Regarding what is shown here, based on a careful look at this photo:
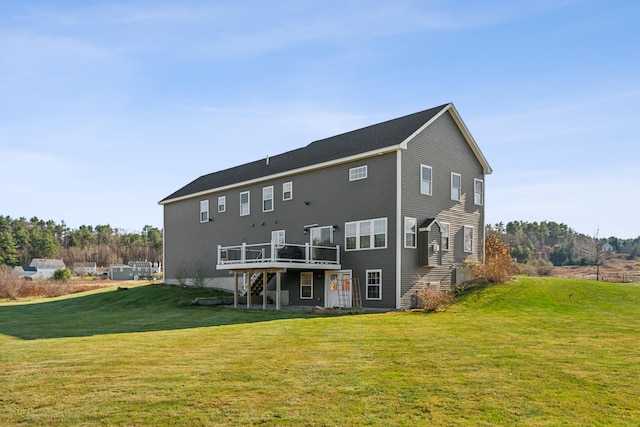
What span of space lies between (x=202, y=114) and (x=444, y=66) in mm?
9117

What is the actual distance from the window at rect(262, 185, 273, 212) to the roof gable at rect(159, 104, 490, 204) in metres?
0.78

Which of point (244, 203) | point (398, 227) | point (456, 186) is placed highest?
point (456, 186)

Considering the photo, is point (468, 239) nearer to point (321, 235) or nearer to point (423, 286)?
point (423, 286)

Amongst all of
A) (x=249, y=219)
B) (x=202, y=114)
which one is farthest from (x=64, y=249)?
(x=202, y=114)

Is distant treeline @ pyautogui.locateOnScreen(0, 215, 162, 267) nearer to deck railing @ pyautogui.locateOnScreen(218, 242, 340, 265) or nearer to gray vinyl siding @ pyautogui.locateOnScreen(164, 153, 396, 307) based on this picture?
gray vinyl siding @ pyautogui.locateOnScreen(164, 153, 396, 307)

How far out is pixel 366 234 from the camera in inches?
971

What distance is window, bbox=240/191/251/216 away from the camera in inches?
1264

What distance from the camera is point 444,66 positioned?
18234 millimetres

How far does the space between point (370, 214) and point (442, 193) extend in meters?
3.90

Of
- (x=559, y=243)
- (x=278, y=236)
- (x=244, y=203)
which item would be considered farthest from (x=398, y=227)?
(x=559, y=243)

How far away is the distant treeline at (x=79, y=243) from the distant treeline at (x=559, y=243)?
69481 millimetres

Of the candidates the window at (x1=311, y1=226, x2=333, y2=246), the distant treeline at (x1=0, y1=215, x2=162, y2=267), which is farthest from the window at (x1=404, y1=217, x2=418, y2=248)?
the distant treeline at (x1=0, y1=215, x2=162, y2=267)

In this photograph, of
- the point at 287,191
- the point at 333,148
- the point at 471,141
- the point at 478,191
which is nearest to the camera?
the point at 471,141

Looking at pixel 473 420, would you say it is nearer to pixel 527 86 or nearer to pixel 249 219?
pixel 527 86
